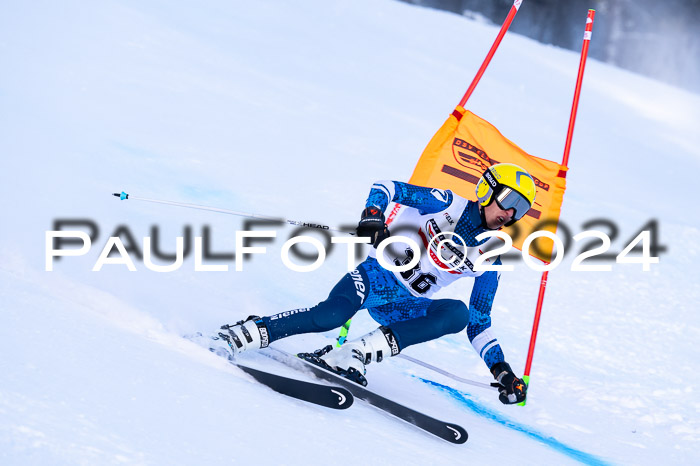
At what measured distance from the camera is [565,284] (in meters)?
5.95

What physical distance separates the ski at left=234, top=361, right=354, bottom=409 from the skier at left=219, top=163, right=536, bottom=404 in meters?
0.31

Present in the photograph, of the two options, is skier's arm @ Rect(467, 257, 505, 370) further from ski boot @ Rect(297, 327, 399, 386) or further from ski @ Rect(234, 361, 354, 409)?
ski @ Rect(234, 361, 354, 409)

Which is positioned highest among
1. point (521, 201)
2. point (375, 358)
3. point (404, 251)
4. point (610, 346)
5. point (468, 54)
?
point (468, 54)

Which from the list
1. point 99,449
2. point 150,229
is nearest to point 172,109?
point 150,229

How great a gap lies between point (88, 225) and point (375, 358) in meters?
2.06

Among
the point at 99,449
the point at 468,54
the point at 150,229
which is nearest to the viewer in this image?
the point at 99,449

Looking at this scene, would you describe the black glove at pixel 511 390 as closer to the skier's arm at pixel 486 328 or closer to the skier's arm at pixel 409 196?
the skier's arm at pixel 486 328

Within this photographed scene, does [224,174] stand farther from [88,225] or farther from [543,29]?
[543,29]

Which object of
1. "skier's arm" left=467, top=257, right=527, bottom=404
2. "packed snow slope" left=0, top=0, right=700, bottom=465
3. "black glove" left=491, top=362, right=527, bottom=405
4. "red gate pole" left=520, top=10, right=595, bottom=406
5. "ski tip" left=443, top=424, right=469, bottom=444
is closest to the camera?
"packed snow slope" left=0, top=0, right=700, bottom=465

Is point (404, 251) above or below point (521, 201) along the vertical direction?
below

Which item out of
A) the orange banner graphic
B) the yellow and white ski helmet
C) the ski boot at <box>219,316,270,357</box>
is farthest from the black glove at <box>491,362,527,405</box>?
the orange banner graphic

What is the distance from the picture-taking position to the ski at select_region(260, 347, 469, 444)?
2971mm

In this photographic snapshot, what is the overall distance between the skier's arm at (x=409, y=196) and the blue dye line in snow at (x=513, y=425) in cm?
109

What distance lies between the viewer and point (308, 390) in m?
2.77
